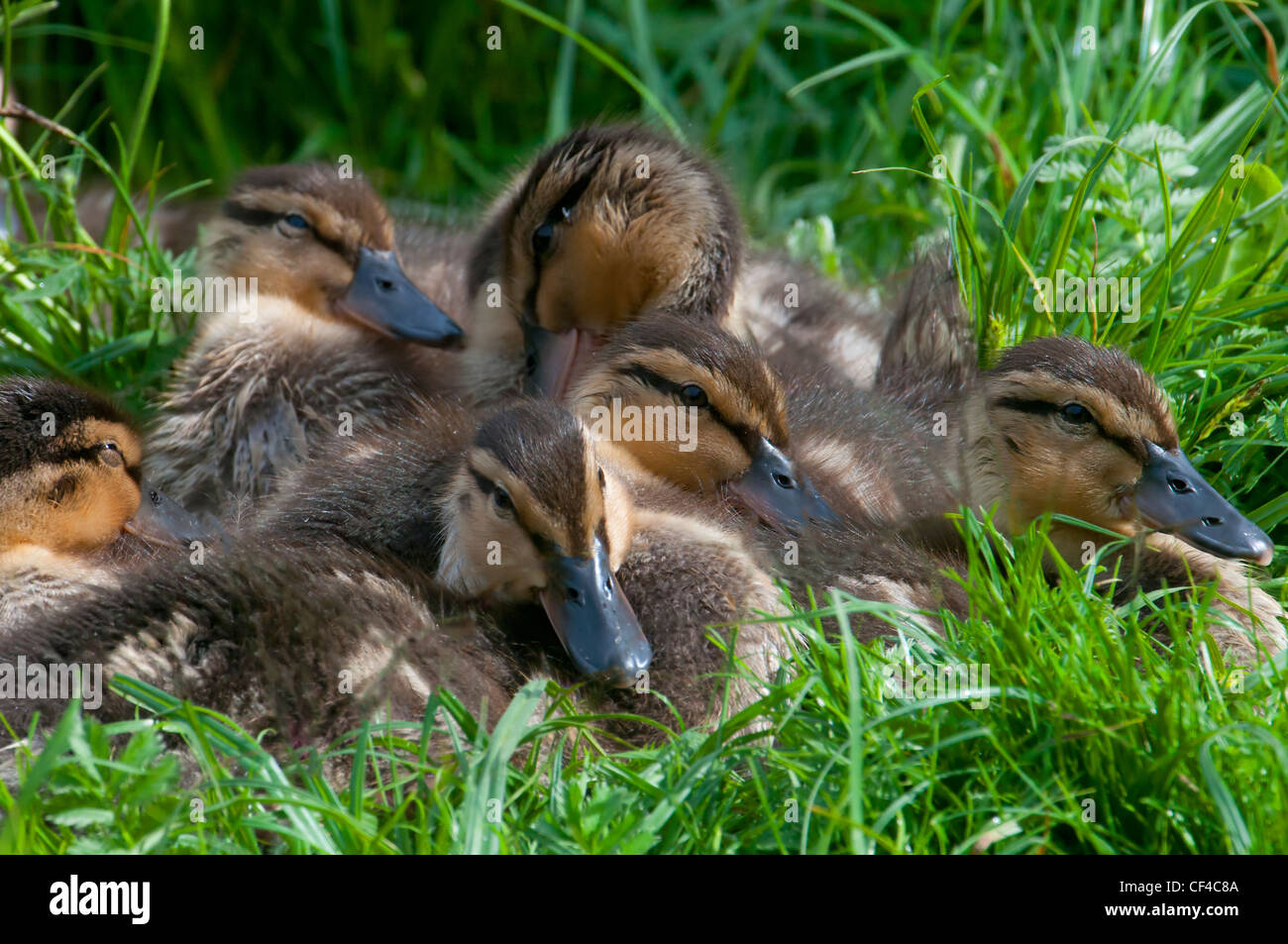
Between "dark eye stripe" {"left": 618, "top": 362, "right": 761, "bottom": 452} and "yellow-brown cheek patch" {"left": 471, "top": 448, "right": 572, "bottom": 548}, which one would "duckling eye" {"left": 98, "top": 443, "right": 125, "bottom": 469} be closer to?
"yellow-brown cheek patch" {"left": 471, "top": 448, "right": 572, "bottom": 548}

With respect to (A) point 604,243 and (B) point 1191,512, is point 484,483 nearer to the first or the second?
(A) point 604,243

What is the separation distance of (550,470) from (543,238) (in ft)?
3.00

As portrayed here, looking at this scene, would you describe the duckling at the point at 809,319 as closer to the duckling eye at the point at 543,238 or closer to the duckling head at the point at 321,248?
the duckling eye at the point at 543,238

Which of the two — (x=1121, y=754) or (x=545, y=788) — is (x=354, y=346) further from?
(x=1121, y=754)

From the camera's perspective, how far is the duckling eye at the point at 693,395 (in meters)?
2.54

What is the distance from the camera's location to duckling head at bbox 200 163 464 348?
3.18 m

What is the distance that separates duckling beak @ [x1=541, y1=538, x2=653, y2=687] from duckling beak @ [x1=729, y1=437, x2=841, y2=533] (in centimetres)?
48

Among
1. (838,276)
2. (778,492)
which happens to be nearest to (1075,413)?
(778,492)

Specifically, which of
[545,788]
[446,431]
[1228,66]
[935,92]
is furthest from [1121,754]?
[1228,66]

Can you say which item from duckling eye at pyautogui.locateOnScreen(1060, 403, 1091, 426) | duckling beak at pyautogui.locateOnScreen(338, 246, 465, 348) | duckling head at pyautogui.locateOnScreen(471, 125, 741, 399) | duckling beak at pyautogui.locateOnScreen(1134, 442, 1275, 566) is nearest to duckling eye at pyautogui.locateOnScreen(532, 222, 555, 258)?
duckling head at pyautogui.locateOnScreen(471, 125, 741, 399)

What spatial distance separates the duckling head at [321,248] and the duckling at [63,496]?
714 mm

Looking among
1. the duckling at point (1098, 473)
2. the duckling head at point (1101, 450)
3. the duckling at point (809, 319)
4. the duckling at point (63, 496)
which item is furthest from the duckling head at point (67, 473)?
the duckling head at point (1101, 450)
